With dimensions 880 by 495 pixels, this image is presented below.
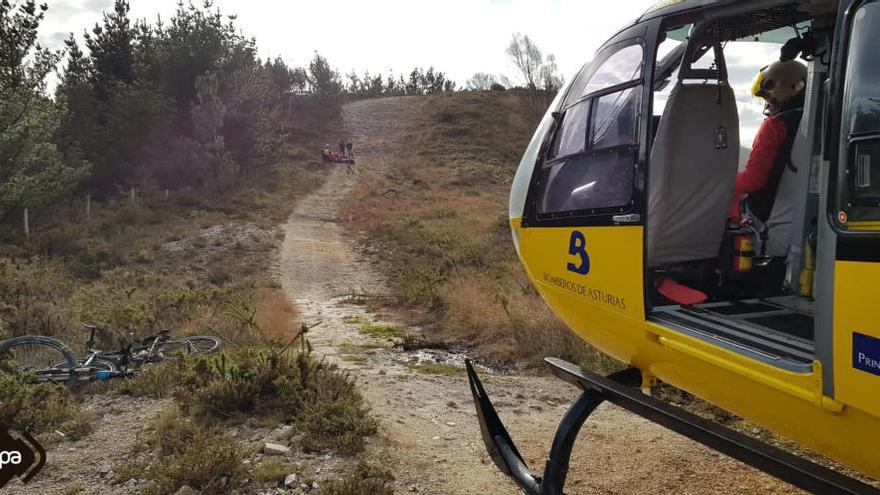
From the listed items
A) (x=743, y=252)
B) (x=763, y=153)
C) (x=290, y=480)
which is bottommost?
(x=290, y=480)

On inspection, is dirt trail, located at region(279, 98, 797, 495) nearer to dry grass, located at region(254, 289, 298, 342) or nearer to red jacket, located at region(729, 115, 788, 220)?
dry grass, located at region(254, 289, 298, 342)

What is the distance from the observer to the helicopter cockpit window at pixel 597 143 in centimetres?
325

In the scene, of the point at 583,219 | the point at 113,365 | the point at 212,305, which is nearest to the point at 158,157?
the point at 212,305

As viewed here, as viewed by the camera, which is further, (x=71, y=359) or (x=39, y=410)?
(x=71, y=359)

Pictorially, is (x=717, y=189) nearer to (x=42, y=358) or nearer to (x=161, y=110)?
(x=42, y=358)

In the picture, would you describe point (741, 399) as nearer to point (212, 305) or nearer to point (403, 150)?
point (212, 305)

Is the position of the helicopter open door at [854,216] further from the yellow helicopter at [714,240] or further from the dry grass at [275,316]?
the dry grass at [275,316]

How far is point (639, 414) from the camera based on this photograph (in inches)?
121

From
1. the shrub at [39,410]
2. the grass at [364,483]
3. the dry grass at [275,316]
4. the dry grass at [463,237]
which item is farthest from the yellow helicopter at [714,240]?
the dry grass at [275,316]

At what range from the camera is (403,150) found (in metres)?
37.1

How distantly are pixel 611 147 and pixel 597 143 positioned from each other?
→ 5.2 inches

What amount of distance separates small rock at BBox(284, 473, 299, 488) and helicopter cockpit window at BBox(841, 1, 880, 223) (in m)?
3.76

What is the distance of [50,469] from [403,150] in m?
33.4

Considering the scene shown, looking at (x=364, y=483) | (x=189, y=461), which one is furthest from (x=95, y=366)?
(x=364, y=483)
